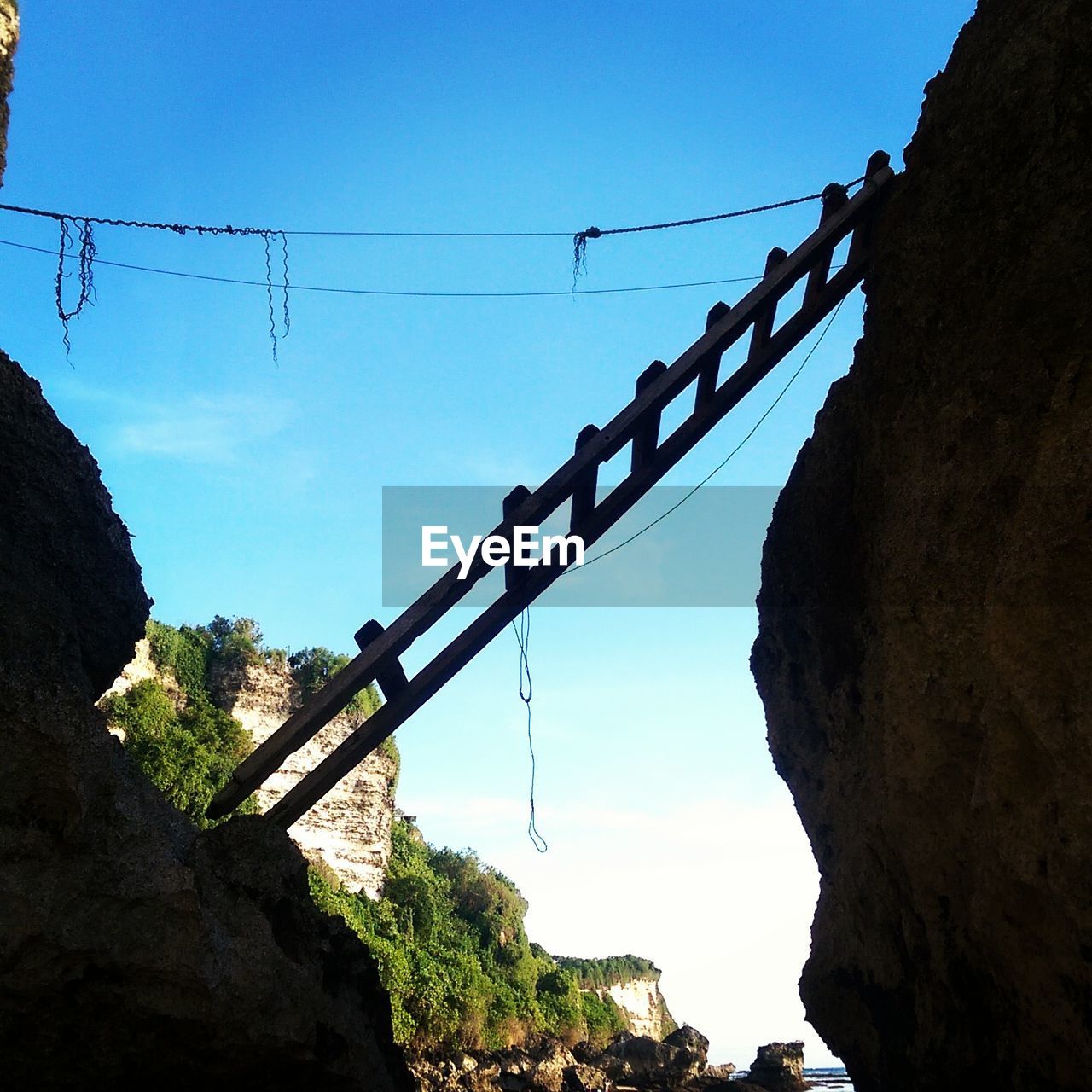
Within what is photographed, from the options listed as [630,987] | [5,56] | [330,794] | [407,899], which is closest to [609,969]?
[630,987]

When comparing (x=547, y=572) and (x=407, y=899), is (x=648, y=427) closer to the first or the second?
(x=547, y=572)

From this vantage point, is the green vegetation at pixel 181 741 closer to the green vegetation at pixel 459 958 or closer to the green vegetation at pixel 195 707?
the green vegetation at pixel 195 707

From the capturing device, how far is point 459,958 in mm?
30234

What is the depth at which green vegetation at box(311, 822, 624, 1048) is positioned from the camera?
26750 millimetres

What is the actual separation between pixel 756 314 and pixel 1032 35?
226cm

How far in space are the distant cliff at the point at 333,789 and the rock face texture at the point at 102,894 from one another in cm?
2377

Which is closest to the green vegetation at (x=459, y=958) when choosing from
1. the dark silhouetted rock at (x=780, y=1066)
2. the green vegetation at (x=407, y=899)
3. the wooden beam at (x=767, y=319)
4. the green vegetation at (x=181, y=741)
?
the green vegetation at (x=407, y=899)

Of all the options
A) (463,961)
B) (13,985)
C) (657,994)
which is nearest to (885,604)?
(13,985)

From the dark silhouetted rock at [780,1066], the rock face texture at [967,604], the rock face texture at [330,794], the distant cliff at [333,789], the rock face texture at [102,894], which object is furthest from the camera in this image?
the rock face texture at [330,794]

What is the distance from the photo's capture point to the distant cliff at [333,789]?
29375 millimetres

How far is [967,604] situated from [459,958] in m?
28.7

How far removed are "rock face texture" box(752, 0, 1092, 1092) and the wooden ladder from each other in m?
0.46

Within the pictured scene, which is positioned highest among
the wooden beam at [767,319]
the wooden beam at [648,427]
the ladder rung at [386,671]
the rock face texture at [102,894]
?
the wooden beam at [767,319]

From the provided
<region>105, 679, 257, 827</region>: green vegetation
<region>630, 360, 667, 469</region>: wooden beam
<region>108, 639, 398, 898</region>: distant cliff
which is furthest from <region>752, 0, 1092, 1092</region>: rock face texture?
<region>108, 639, 398, 898</region>: distant cliff
